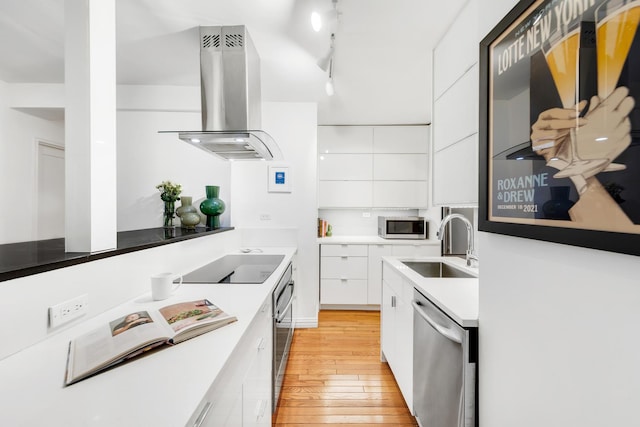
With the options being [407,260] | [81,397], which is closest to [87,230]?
[81,397]

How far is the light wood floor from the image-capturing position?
5.63ft

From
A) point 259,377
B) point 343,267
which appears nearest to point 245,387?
point 259,377

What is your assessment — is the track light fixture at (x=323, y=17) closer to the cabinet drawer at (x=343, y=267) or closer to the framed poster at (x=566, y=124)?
the framed poster at (x=566, y=124)

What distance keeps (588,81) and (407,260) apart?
67.7 inches

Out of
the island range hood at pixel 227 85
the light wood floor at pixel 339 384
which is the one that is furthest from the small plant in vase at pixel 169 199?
the light wood floor at pixel 339 384

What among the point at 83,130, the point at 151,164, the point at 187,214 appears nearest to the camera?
the point at 83,130

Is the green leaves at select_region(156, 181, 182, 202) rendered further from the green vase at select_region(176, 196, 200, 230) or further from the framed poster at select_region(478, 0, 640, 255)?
the framed poster at select_region(478, 0, 640, 255)

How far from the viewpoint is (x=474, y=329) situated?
1087 millimetres

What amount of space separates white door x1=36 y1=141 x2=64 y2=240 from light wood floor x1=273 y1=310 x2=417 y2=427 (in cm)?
315

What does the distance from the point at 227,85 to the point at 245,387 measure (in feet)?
6.01

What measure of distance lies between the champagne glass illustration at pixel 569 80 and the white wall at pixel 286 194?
239cm

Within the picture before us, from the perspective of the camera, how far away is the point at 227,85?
1.90m

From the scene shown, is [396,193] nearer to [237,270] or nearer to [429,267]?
[429,267]

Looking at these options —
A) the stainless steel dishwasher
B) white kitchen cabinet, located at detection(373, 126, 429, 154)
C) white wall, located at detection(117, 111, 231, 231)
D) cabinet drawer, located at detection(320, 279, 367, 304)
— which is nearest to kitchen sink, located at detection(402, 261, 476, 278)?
the stainless steel dishwasher
